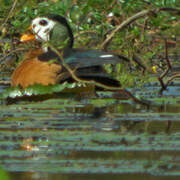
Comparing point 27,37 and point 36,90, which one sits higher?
point 27,37

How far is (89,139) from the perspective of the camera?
15.9 feet

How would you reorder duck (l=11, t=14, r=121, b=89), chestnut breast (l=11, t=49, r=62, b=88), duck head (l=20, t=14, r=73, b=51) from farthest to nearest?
duck head (l=20, t=14, r=73, b=51)
chestnut breast (l=11, t=49, r=62, b=88)
duck (l=11, t=14, r=121, b=89)

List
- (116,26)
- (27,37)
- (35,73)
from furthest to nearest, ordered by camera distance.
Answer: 1. (27,37)
2. (116,26)
3. (35,73)

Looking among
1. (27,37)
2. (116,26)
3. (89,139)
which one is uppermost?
(116,26)

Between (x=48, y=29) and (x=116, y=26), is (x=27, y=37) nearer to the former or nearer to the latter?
(x=48, y=29)

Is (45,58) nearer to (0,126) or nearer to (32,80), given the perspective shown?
(32,80)

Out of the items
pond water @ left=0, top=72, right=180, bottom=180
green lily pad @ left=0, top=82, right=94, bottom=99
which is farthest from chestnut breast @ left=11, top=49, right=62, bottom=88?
pond water @ left=0, top=72, right=180, bottom=180

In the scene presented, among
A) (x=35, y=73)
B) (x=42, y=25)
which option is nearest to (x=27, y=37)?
(x=42, y=25)

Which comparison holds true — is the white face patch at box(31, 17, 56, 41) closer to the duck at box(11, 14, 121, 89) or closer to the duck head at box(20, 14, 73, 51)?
the duck head at box(20, 14, 73, 51)

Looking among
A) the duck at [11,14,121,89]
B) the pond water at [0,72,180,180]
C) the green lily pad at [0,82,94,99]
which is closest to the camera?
the pond water at [0,72,180,180]

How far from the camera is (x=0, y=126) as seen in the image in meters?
5.47

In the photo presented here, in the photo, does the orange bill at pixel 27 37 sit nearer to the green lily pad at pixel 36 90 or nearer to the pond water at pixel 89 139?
the green lily pad at pixel 36 90

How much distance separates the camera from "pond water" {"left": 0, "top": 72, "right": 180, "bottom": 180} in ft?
12.9

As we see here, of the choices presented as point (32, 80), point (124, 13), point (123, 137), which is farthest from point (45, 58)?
point (123, 137)
